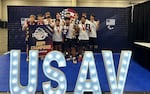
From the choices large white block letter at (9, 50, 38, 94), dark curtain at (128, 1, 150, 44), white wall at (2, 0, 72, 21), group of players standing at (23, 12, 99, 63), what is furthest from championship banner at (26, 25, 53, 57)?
white wall at (2, 0, 72, 21)

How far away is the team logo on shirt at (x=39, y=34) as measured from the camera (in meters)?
8.03

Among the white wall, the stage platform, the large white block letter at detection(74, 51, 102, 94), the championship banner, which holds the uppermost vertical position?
the white wall

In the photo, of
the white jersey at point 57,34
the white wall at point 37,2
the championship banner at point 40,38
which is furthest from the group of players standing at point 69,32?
the white wall at point 37,2

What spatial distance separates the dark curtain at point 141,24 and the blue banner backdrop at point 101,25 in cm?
87

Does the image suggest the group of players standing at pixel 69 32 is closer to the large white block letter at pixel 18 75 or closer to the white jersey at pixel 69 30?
the white jersey at pixel 69 30

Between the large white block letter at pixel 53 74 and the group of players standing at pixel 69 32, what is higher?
the group of players standing at pixel 69 32

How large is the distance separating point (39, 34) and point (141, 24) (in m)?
2.89

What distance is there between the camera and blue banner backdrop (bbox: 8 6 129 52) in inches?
362

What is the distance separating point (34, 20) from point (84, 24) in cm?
148

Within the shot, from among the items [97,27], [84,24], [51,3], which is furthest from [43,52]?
[51,3]

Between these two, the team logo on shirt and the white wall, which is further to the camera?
the white wall

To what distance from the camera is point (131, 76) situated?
565 cm

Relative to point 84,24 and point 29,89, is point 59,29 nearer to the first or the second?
point 84,24

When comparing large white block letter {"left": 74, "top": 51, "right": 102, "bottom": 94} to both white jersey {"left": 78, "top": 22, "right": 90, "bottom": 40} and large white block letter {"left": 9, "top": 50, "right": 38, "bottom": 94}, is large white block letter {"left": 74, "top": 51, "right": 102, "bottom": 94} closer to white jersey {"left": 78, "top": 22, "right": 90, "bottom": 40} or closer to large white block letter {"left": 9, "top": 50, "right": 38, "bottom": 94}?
large white block letter {"left": 9, "top": 50, "right": 38, "bottom": 94}
